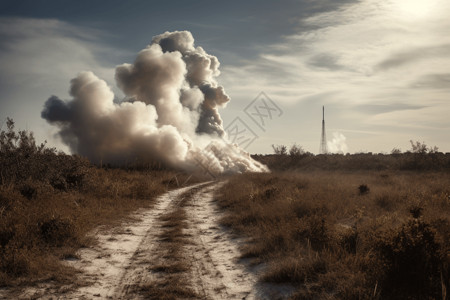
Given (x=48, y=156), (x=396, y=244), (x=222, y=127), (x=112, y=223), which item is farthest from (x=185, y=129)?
(x=396, y=244)

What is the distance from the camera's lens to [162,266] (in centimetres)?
718

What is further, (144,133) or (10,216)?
(144,133)

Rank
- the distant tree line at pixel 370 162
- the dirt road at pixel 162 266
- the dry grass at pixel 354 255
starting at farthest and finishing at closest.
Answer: the distant tree line at pixel 370 162 → the dirt road at pixel 162 266 → the dry grass at pixel 354 255

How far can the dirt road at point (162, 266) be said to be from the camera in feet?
19.3

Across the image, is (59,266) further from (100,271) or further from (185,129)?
(185,129)

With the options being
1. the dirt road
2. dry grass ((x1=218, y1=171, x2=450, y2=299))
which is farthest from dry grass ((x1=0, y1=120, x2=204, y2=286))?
dry grass ((x1=218, y1=171, x2=450, y2=299))

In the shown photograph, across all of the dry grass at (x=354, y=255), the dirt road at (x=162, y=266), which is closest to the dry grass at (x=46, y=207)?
the dirt road at (x=162, y=266)

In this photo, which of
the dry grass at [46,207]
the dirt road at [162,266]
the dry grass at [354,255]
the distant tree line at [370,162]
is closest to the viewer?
the dry grass at [354,255]

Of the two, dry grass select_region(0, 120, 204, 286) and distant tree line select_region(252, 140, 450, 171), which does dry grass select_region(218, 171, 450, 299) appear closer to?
dry grass select_region(0, 120, 204, 286)

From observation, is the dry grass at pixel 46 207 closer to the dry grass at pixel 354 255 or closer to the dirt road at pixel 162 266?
the dirt road at pixel 162 266

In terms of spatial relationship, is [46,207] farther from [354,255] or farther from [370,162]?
[370,162]

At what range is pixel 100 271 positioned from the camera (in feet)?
23.3

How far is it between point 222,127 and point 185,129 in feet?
25.7

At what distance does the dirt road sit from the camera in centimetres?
589
